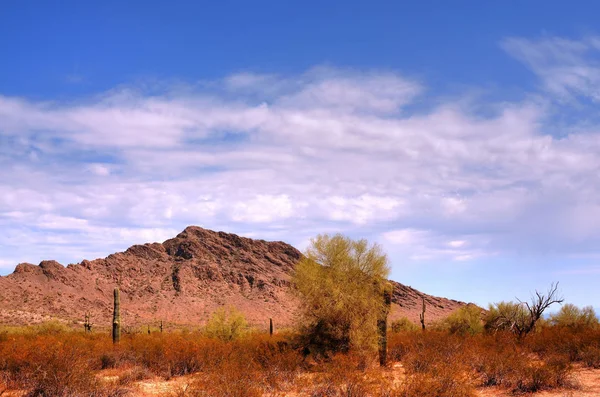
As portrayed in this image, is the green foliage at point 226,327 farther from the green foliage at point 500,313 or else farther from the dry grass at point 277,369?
the green foliage at point 500,313

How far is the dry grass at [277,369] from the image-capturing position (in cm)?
1208

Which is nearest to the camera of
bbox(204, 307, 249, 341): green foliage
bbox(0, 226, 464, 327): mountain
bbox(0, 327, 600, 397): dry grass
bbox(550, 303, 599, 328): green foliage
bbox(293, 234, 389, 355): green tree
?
bbox(0, 327, 600, 397): dry grass

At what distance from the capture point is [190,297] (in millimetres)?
82562

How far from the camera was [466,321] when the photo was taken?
3553cm

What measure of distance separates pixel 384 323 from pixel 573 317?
23041mm

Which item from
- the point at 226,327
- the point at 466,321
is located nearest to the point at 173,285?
the point at 226,327

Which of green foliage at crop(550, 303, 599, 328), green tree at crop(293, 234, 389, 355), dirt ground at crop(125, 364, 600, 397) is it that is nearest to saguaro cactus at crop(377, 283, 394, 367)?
green tree at crop(293, 234, 389, 355)

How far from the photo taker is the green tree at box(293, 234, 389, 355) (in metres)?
19.0

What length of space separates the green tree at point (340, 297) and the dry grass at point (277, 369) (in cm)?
99

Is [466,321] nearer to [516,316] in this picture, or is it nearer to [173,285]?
[516,316]

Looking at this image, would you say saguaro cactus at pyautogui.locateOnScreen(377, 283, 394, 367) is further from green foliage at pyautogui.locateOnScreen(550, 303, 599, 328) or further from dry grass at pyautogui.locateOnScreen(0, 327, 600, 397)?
green foliage at pyautogui.locateOnScreen(550, 303, 599, 328)

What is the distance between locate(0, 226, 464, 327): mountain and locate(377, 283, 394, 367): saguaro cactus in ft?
120

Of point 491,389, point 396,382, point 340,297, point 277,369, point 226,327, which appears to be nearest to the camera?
point 396,382

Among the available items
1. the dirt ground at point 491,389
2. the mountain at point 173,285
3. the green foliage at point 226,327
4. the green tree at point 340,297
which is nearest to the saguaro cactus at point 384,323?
the green tree at point 340,297
